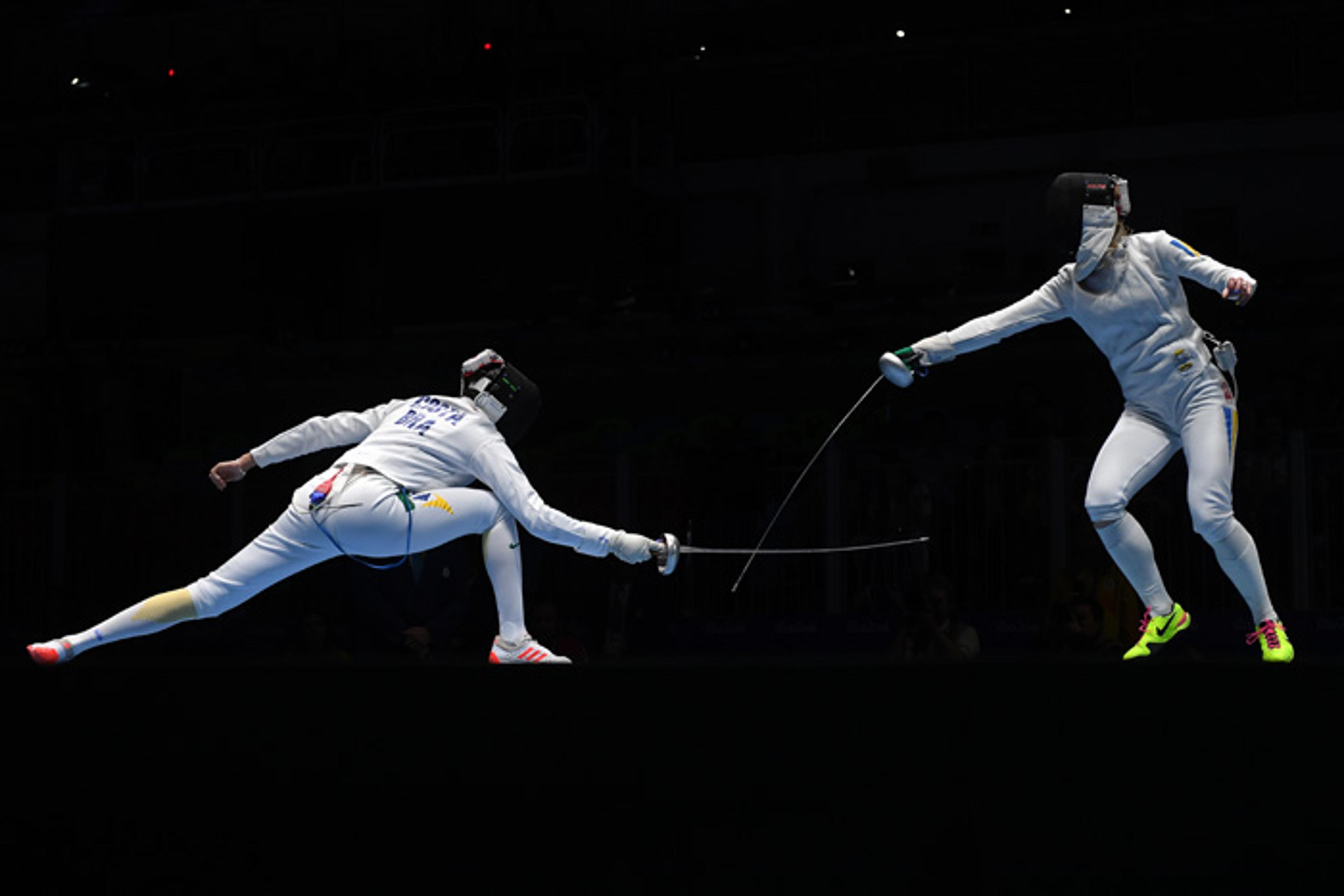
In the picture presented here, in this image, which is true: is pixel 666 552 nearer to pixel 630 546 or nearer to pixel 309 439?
pixel 630 546

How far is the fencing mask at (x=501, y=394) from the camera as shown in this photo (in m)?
A: 5.46

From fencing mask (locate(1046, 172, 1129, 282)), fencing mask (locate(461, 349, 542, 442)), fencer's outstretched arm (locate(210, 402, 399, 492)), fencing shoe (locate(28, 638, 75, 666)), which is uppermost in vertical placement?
fencing mask (locate(1046, 172, 1129, 282))

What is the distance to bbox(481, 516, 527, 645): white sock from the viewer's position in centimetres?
516

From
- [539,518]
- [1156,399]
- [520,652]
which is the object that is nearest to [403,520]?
[539,518]

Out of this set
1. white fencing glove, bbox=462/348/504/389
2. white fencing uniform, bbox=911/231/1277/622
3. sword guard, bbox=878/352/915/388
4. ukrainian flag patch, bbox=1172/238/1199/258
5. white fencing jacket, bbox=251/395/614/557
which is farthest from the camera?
white fencing glove, bbox=462/348/504/389

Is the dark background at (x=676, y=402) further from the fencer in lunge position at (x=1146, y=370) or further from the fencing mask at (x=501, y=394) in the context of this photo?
the fencing mask at (x=501, y=394)

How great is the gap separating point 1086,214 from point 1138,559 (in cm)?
100

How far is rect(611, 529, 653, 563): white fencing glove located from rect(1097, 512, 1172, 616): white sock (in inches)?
51.1

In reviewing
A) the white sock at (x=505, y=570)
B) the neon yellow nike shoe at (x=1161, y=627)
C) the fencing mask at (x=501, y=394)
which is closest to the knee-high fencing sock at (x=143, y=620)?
the white sock at (x=505, y=570)

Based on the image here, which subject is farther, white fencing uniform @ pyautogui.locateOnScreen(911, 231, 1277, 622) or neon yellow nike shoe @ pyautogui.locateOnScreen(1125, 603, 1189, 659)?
neon yellow nike shoe @ pyautogui.locateOnScreen(1125, 603, 1189, 659)

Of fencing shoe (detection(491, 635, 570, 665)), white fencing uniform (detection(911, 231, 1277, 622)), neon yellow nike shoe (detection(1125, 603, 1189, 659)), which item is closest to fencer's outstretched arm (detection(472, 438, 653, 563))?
fencing shoe (detection(491, 635, 570, 665))

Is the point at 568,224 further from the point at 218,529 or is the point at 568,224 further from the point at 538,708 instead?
the point at 538,708

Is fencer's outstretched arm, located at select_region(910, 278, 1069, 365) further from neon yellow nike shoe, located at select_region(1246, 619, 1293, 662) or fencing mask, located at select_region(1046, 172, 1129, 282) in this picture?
neon yellow nike shoe, located at select_region(1246, 619, 1293, 662)

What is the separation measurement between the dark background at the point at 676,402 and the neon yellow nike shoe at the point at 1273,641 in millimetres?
83
